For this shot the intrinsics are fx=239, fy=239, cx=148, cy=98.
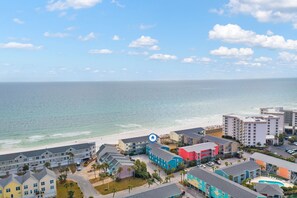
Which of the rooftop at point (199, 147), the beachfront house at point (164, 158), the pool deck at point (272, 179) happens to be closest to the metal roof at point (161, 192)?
the beachfront house at point (164, 158)

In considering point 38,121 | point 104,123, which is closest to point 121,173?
point 104,123

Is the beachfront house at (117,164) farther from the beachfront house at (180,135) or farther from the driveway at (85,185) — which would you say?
the beachfront house at (180,135)

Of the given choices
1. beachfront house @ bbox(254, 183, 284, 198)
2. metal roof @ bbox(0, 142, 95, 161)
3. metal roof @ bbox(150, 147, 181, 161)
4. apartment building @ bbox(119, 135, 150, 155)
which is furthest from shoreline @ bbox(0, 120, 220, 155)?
beachfront house @ bbox(254, 183, 284, 198)

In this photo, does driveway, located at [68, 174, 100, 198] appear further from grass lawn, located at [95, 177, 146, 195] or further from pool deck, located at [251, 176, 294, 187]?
pool deck, located at [251, 176, 294, 187]

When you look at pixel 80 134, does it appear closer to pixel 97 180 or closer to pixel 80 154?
pixel 80 154

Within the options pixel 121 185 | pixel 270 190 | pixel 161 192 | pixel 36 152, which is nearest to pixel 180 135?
pixel 121 185

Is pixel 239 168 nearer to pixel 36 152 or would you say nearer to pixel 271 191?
pixel 271 191
